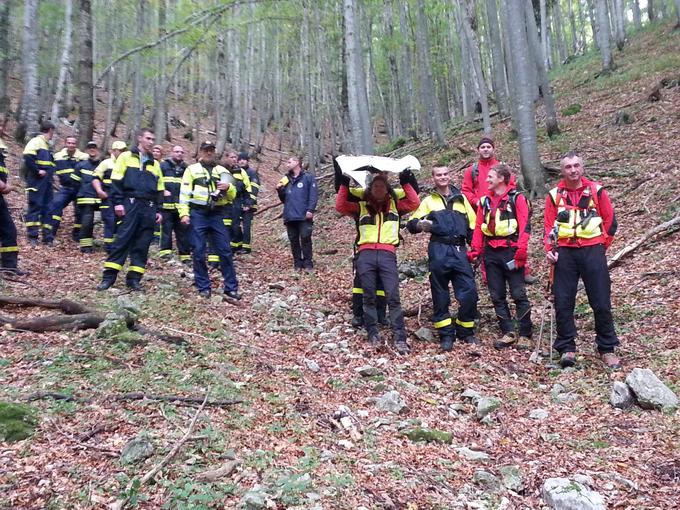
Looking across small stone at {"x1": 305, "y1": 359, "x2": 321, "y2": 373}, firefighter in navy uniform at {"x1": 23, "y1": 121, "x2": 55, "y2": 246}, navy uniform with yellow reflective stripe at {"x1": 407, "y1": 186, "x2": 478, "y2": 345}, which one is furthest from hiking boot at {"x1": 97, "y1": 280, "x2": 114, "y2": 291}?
navy uniform with yellow reflective stripe at {"x1": 407, "y1": 186, "x2": 478, "y2": 345}

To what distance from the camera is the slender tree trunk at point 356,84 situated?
10391 millimetres

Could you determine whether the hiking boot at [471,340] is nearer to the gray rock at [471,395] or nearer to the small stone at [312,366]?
the gray rock at [471,395]

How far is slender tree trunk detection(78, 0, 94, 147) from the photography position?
1146 centimetres

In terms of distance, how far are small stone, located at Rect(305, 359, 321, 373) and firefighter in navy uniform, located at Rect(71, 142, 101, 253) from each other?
6258 mm

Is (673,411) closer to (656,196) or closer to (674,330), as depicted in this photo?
(674,330)

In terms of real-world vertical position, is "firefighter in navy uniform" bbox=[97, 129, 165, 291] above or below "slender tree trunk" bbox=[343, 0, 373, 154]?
below

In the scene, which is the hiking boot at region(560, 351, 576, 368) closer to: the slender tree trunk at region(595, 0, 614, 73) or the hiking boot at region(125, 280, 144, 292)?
the hiking boot at region(125, 280, 144, 292)

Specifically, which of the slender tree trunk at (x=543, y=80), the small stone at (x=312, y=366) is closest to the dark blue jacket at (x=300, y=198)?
the small stone at (x=312, y=366)

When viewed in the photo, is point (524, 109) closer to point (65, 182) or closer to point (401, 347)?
point (401, 347)

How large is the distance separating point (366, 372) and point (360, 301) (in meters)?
1.67

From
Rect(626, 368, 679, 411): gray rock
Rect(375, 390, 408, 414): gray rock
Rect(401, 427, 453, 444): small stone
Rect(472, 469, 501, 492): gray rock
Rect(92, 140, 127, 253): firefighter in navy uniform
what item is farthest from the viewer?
Rect(92, 140, 127, 253): firefighter in navy uniform

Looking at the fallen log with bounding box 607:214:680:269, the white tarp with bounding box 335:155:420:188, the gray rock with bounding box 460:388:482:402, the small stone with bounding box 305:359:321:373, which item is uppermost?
the white tarp with bounding box 335:155:420:188

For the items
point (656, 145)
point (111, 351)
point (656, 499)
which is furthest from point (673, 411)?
point (656, 145)

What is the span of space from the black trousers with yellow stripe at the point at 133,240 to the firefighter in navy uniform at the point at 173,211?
213 cm
